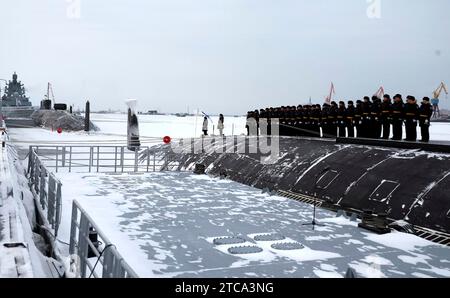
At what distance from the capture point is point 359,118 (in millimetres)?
17297

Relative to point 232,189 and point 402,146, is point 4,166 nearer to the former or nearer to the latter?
point 232,189

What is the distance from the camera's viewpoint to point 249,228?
33.1ft

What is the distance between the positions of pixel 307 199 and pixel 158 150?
20456 mm

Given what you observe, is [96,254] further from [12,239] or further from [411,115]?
[411,115]

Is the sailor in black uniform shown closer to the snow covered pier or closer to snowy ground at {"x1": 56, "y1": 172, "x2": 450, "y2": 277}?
snowy ground at {"x1": 56, "y1": 172, "x2": 450, "y2": 277}

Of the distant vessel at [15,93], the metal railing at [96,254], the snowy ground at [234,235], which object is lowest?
the snowy ground at [234,235]

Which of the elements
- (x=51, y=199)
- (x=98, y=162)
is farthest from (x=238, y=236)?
(x=98, y=162)

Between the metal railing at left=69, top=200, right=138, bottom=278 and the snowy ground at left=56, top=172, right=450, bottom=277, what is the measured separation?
2.45 ft

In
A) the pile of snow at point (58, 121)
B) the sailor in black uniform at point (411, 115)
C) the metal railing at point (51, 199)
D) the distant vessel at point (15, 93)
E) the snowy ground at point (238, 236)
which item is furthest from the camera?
the distant vessel at point (15, 93)

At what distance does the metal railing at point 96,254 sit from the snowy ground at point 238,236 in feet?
2.45

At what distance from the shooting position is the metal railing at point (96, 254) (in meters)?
4.78

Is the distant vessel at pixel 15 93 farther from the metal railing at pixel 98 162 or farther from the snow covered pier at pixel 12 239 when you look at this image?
the snow covered pier at pixel 12 239

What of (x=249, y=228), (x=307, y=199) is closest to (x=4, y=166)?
(x=249, y=228)

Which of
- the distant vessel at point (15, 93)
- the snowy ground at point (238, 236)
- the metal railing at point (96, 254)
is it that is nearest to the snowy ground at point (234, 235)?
the snowy ground at point (238, 236)
